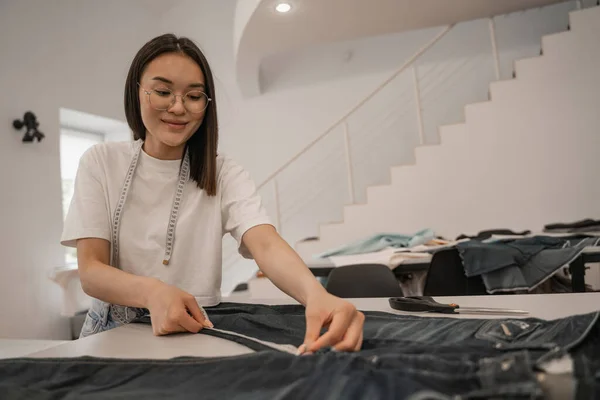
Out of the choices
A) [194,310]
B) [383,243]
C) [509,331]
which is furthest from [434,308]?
[383,243]

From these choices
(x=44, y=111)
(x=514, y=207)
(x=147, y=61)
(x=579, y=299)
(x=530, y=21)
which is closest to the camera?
(x=579, y=299)

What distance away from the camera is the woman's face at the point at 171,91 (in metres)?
1.12

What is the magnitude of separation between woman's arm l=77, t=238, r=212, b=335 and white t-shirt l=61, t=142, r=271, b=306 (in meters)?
0.05

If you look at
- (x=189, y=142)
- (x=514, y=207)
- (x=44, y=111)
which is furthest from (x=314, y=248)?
(x=189, y=142)

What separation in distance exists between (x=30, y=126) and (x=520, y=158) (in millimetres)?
4489

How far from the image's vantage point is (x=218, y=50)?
20.3 ft

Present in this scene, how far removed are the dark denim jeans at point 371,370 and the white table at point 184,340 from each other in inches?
2.1

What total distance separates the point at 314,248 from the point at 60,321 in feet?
8.54

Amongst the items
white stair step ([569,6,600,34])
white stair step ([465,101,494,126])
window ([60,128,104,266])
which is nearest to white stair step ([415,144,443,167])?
white stair step ([465,101,494,126])

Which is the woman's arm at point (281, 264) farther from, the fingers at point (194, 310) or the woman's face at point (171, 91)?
the woman's face at point (171, 91)

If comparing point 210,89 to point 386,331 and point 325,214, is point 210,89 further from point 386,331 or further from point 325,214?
point 325,214

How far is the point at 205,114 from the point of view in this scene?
1239 millimetres

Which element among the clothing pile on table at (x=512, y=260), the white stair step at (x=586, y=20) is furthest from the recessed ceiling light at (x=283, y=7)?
the white stair step at (x=586, y=20)

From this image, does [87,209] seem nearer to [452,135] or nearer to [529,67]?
[452,135]
